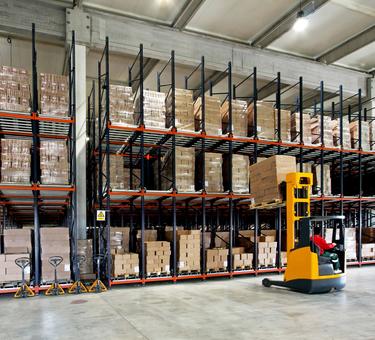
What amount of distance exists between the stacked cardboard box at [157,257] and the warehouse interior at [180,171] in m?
0.04

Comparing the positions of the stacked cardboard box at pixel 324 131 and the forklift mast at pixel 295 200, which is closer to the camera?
the forklift mast at pixel 295 200

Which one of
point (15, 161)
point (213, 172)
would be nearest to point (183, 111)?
point (213, 172)

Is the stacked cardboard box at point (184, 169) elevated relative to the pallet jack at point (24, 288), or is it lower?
elevated

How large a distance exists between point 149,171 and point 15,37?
20.4 ft

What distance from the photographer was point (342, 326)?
584 centimetres

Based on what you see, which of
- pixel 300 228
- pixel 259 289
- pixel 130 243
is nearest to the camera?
pixel 300 228

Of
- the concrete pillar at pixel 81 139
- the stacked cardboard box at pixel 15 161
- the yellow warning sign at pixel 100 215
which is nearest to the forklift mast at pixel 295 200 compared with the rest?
the yellow warning sign at pixel 100 215

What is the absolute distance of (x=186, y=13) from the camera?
12219 millimetres

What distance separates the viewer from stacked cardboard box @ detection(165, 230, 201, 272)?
34.1ft

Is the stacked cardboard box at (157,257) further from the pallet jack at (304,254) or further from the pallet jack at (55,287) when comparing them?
the pallet jack at (304,254)

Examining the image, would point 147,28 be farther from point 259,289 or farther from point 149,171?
point 259,289

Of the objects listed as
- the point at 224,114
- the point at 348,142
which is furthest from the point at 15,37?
the point at 348,142

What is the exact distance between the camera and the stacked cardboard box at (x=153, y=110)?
10305 mm

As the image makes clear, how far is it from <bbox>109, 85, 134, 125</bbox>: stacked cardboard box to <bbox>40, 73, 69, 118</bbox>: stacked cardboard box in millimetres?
1153
